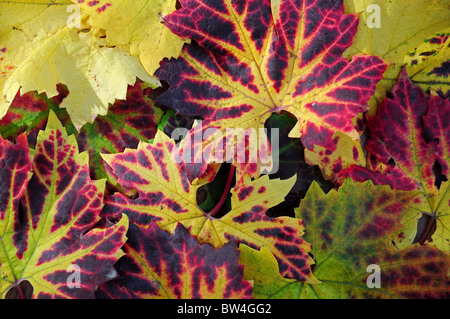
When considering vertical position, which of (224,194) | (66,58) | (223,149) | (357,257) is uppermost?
(66,58)

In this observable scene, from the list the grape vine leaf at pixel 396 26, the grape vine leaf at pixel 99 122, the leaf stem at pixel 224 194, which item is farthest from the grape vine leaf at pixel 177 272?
the grape vine leaf at pixel 396 26

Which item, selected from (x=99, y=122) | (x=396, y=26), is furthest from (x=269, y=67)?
(x=99, y=122)

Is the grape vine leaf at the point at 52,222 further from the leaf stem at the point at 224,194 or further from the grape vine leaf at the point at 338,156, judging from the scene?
the grape vine leaf at the point at 338,156

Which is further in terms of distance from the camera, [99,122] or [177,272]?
[99,122]

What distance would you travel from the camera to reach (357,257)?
2.80 ft

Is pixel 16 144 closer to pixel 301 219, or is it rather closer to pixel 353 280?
pixel 301 219

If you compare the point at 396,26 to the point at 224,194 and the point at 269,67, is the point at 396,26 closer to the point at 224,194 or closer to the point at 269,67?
the point at 269,67

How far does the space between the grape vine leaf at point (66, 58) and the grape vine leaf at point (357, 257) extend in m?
0.44

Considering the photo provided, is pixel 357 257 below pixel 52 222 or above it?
below

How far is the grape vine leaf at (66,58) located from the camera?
0.90 m

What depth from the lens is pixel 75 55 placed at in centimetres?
91

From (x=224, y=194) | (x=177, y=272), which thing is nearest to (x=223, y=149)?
(x=224, y=194)

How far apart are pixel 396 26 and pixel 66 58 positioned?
0.72 m

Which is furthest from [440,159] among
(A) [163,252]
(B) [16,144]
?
(B) [16,144]
